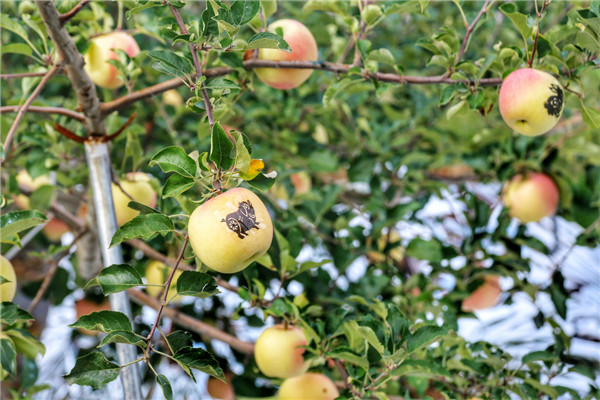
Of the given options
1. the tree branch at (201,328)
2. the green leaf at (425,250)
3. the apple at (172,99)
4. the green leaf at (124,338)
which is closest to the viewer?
the green leaf at (124,338)

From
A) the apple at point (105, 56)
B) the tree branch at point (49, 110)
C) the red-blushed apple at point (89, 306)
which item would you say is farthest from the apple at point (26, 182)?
the tree branch at point (49, 110)

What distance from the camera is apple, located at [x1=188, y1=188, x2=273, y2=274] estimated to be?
1.93 feet

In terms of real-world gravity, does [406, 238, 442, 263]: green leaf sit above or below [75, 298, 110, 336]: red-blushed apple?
above

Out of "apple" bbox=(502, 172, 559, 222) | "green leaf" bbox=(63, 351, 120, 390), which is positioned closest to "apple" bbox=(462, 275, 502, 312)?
"apple" bbox=(502, 172, 559, 222)

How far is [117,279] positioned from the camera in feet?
2.10

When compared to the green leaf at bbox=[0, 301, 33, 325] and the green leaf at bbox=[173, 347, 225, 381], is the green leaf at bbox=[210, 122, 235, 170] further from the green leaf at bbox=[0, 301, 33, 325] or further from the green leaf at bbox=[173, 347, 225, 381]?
the green leaf at bbox=[0, 301, 33, 325]

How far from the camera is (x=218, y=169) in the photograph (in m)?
0.62

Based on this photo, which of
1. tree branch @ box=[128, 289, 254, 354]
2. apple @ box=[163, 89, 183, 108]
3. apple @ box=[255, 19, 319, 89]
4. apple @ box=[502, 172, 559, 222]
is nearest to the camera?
apple @ box=[255, 19, 319, 89]

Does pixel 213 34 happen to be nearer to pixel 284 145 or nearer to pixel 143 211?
pixel 143 211

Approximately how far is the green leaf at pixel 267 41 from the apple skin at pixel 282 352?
41 cm

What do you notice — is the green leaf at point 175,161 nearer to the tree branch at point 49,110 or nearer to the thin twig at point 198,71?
the thin twig at point 198,71

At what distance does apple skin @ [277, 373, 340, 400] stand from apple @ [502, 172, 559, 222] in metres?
0.59

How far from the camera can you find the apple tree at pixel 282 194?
0.64 m

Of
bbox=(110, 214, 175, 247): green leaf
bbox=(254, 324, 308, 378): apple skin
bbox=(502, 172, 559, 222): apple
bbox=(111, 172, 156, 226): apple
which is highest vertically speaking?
bbox=(110, 214, 175, 247): green leaf
